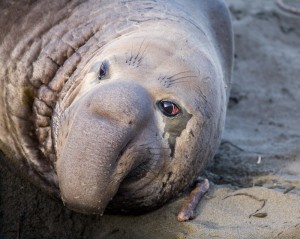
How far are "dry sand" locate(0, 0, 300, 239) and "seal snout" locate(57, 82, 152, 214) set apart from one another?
1.53 ft

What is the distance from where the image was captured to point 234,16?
585cm

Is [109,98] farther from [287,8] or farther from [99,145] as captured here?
[287,8]

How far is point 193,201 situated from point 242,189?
32 centimetres

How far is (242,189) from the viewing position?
10.8 feet

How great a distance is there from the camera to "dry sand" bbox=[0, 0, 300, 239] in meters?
2.95

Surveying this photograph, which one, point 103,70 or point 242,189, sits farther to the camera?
point 242,189

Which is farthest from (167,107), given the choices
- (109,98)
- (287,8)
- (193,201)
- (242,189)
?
(287,8)

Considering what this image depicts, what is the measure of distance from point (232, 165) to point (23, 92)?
4.09 feet

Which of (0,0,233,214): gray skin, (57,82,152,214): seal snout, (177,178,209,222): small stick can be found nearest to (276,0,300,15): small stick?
(0,0,233,214): gray skin

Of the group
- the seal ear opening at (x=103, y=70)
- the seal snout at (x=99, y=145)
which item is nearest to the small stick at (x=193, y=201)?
the seal snout at (x=99, y=145)

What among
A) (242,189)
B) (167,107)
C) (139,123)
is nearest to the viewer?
(139,123)

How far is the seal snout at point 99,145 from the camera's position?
2.45 m

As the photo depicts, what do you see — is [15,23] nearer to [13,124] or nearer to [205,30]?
[13,124]

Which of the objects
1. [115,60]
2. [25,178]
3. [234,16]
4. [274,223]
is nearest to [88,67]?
[115,60]
